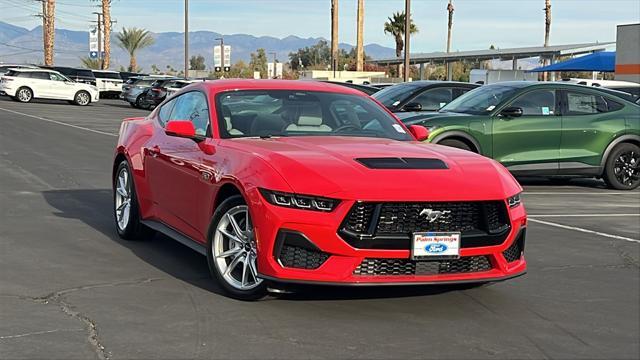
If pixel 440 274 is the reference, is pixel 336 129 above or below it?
above

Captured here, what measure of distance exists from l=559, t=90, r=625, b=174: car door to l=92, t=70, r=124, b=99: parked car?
40.5 metres

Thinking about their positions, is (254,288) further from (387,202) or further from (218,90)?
(218,90)

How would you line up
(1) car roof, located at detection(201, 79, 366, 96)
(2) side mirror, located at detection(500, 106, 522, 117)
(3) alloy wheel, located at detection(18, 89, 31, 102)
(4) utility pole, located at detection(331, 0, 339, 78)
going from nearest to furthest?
(1) car roof, located at detection(201, 79, 366, 96) → (2) side mirror, located at detection(500, 106, 522, 117) → (3) alloy wheel, located at detection(18, 89, 31, 102) → (4) utility pole, located at detection(331, 0, 339, 78)

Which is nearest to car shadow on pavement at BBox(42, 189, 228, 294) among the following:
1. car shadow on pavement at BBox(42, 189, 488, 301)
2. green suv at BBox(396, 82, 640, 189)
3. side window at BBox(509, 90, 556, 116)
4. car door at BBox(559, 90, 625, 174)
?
car shadow on pavement at BBox(42, 189, 488, 301)

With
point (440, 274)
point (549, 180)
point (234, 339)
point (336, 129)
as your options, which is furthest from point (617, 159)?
point (234, 339)

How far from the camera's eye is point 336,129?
709 centimetres

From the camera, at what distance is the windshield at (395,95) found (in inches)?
643

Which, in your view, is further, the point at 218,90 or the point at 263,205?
the point at 218,90

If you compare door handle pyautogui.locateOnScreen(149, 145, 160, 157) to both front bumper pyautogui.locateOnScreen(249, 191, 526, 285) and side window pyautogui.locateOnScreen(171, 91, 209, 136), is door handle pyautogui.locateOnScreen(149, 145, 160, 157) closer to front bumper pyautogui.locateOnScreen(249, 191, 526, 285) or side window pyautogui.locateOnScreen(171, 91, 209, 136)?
side window pyautogui.locateOnScreen(171, 91, 209, 136)

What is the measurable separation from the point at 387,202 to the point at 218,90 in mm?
2279

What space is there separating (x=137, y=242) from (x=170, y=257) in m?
0.77

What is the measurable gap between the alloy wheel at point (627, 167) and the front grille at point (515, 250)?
826cm

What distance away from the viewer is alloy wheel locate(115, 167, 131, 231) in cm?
829

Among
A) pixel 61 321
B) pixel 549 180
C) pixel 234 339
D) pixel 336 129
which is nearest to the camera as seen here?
pixel 234 339
